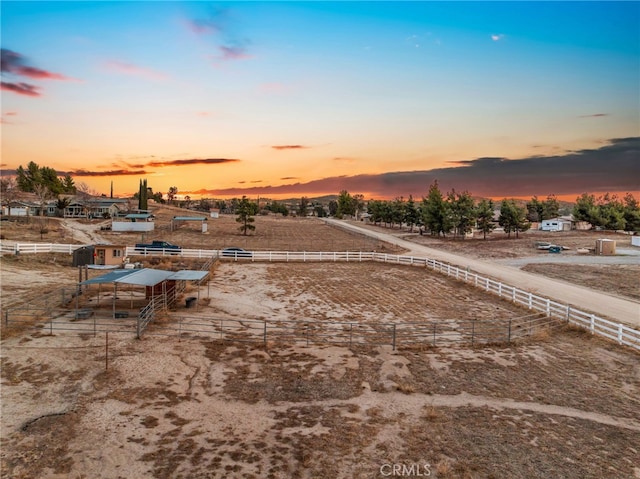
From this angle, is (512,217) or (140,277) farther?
(512,217)

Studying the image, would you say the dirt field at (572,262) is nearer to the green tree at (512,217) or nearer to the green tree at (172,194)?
the green tree at (512,217)

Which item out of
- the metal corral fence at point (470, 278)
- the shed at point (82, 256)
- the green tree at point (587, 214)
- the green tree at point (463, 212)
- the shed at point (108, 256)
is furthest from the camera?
the green tree at point (587, 214)

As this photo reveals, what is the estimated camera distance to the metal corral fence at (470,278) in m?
19.4

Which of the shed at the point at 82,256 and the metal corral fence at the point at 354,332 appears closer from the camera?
the metal corral fence at the point at 354,332

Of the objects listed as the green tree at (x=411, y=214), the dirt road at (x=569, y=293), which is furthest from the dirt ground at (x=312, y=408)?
the green tree at (x=411, y=214)

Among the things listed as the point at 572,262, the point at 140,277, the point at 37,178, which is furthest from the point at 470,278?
the point at 37,178

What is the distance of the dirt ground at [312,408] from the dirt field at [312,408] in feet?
0.16

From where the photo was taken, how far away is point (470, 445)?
10562mm

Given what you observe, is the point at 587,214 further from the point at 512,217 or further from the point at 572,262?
the point at 572,262

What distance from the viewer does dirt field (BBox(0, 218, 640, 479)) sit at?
384 inches

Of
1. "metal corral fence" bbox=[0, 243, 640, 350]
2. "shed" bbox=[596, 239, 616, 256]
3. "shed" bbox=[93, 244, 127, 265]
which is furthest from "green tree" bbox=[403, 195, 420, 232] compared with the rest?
"shed" bbox=[93, 244, 127, 265]

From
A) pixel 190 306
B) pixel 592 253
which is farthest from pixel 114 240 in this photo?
pixel 592 253

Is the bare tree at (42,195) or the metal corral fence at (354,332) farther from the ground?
the bare tree at (42,195)

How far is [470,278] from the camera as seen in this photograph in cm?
3341
